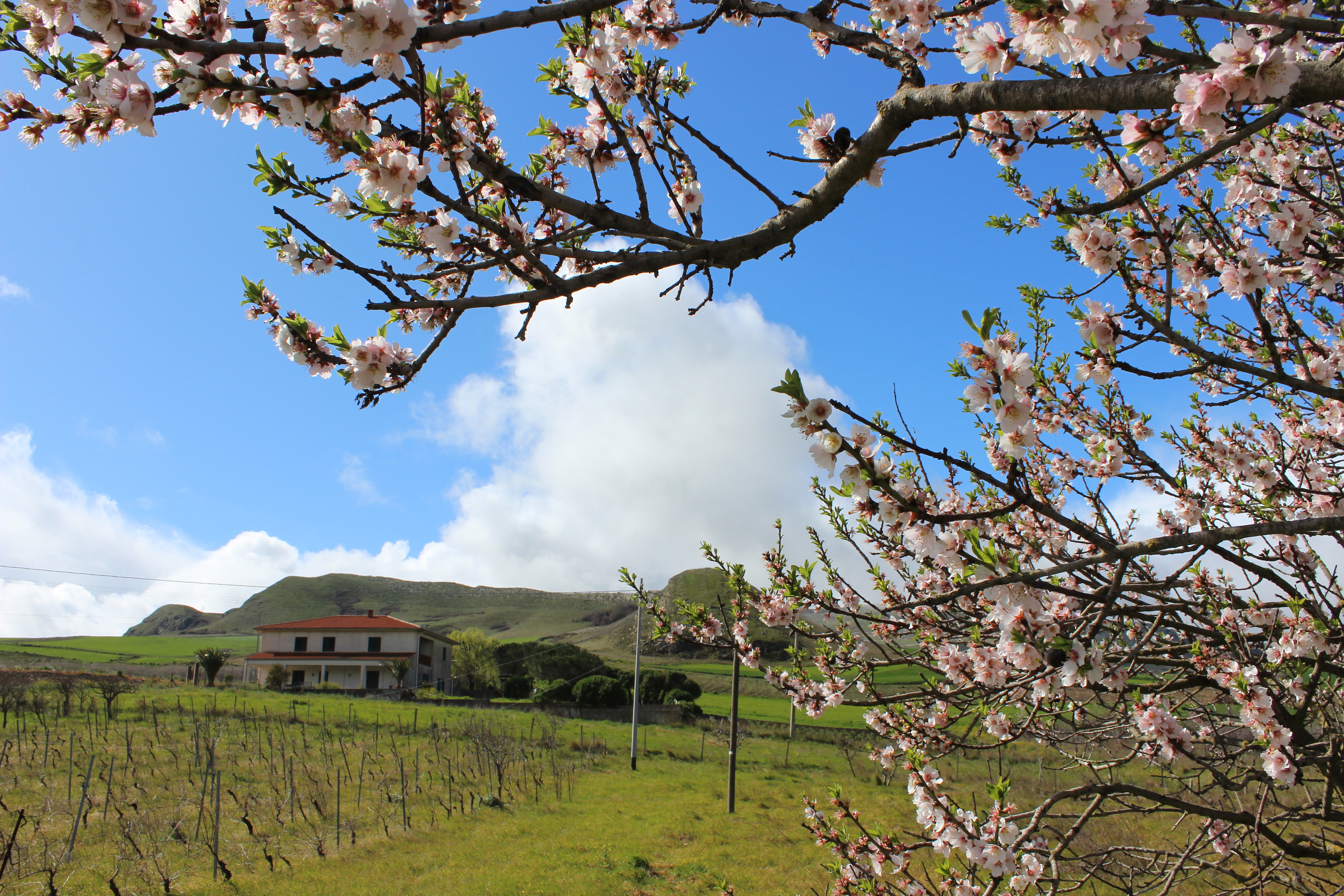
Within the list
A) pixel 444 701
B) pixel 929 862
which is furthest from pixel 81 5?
pixel 444 701

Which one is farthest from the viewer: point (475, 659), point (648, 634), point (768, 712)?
point (475, 659)

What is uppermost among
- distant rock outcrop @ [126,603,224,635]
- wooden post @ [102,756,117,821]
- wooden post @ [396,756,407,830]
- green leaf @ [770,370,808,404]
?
green leaf @ [770,370,808,404]

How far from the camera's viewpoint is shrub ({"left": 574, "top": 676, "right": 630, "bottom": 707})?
3531 cm

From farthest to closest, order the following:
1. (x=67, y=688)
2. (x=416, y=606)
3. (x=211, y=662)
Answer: (x=416, y=606) → (x=211, y=662) → (x=67, y=688)

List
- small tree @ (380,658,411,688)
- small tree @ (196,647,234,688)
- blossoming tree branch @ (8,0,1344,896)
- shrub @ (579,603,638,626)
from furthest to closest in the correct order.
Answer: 1. shrub @ (579,603,638,626)
2. small tree @ (380,658,411,688)
3. small tree @ (196,647,234,688)
4. blossoming tree branch @ (8,0,1344,896)

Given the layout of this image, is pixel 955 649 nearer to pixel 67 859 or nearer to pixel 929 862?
pixel 929 862

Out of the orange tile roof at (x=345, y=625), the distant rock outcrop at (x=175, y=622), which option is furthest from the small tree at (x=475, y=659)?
the distant rock outcrop at (x=175, y=622)

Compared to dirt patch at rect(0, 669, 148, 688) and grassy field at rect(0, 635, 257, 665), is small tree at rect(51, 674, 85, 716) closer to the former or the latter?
dirt patch at rect(0, 669, 148, 688)

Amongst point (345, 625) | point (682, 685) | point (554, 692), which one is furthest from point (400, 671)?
point (682, 685)

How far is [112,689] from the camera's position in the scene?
877 inches

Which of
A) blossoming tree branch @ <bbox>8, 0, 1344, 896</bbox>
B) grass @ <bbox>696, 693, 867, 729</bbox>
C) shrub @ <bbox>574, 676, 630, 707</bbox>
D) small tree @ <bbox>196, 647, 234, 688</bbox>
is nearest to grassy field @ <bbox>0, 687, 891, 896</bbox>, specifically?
blossoming tree branch @ <bbox>8, 0, 1344, 896</bbox>

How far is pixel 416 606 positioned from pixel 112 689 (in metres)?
135

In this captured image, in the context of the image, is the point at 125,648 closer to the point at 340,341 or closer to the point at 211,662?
the point at 211,662

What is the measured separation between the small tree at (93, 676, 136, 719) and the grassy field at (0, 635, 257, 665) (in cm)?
2863
